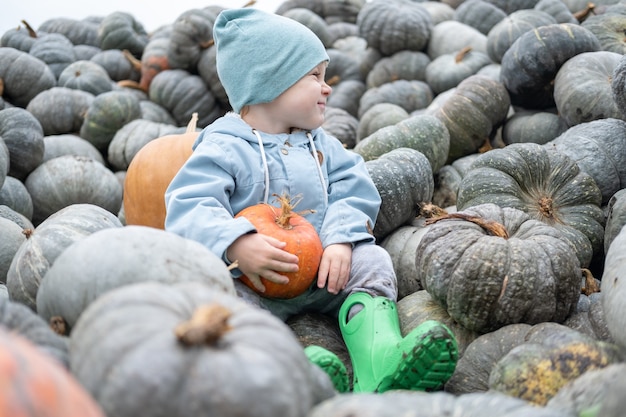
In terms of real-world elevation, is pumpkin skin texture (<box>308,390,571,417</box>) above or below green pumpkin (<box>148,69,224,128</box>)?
above

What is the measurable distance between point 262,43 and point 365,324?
1364mm

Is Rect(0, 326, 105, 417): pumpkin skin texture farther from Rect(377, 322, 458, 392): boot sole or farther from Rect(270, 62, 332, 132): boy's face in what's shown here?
Rect(270, 62, 332, 132): boy's face

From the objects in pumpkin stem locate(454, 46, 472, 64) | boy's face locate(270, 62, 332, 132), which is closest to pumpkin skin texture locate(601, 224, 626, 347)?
boy's face locate(270, 62, 332, 132)

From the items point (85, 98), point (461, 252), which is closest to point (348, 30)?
point (85, 98)

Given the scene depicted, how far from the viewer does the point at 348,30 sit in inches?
355

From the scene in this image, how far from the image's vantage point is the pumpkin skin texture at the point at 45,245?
2545mm

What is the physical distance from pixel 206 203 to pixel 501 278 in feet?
3.80

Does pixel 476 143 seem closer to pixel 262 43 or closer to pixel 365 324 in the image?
pixel 262 43

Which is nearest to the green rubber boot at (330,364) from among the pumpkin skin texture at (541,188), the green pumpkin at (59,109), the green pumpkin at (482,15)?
the pumpkin skin texture at (541,188)

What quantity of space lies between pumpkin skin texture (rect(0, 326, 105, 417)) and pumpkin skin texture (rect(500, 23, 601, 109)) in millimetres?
4320

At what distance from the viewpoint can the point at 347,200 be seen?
10.7 ft

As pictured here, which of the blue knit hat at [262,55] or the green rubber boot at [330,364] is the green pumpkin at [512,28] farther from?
the green rubber boot at [330,364]

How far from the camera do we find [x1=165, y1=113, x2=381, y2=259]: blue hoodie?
2.90m

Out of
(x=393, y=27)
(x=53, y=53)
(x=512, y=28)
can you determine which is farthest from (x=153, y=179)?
(x=53, y=53)
